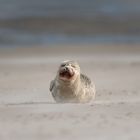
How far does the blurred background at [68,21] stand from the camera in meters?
22.8

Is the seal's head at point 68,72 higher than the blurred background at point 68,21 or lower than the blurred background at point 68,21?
higher

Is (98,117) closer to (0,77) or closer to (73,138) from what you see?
(73,138)

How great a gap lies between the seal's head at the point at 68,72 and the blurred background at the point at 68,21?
36.9 ft

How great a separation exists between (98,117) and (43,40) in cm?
1368

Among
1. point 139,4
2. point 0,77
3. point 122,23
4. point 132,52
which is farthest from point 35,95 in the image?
point 139,4

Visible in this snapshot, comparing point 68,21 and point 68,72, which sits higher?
point 68,72

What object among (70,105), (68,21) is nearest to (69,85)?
(70,105)

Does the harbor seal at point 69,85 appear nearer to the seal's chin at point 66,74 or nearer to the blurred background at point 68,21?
the seal's chin at point 66,74

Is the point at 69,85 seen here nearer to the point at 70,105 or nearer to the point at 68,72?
the point at 68,72

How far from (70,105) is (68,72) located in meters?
0.72

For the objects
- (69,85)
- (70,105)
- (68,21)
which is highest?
(69,85)

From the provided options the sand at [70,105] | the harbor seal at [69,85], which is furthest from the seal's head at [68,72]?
the sand at [70,105]

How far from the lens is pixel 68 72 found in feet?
34.4

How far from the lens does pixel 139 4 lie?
28.1 meters
